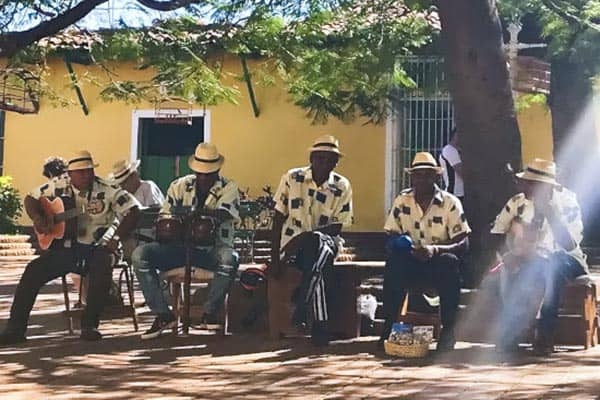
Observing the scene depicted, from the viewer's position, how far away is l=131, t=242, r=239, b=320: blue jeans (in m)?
7.23

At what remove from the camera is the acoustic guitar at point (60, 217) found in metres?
7.20

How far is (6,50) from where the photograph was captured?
9.30 metres

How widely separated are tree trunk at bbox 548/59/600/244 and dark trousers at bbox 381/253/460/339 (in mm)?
6561

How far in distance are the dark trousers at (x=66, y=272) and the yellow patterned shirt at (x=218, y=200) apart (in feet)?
2.15

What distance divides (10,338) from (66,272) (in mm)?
611

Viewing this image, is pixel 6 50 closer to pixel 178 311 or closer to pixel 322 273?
pixel 178 311

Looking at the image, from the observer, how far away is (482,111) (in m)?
7.83

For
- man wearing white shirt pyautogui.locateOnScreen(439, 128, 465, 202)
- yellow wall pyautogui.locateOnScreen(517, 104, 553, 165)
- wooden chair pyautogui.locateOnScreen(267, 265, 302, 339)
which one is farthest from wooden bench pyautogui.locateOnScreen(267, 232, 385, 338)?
yellow wall pyautogui.locateOnScreen(517, 104, 553, 165)

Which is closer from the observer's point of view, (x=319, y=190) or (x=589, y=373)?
(x=589, y=373)

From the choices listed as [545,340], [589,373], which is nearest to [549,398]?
[589,373]

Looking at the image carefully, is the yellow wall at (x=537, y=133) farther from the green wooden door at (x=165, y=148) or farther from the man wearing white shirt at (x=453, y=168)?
the man wearing white shirt at (x=453, y=168)

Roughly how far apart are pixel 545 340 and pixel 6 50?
570 cm

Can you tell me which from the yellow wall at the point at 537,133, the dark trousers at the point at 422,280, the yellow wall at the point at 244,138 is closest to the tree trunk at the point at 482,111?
the dark trousers at the point at 422,280

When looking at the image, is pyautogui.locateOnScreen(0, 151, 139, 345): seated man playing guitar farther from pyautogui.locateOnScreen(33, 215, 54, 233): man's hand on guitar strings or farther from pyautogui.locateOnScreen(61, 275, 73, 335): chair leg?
pyautogui.locateOnScreen(61, 275, 73, 335): chair leg
